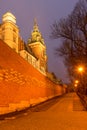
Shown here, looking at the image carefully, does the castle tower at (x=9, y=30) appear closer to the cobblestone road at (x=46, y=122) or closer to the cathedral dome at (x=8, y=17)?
the cathedral dome at (x=8, y=17)

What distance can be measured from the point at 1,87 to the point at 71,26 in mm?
12832

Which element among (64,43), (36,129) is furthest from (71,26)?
(36,129)

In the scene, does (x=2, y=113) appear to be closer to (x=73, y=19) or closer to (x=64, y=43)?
(x=73, y=19)

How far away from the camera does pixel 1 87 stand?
17.0m

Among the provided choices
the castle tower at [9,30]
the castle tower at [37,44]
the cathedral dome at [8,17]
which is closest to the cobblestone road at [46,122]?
the castle tower at [9,30]

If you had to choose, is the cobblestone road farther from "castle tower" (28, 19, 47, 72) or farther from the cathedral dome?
"castle tower" (28, 19, 47, 72)

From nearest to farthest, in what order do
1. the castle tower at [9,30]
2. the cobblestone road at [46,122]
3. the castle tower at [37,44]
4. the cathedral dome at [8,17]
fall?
the cobblestone road at [46,122], the castle tower at [9,30], the cathedral dome at [8,17], the castle tower at [37,44]

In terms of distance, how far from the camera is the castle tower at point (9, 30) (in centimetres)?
8262

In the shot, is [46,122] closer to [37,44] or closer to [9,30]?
[9,30]

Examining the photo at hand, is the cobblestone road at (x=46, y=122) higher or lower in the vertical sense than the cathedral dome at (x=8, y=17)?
lower

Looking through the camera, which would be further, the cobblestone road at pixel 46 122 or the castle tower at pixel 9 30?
the castle tower at pixel 9 30

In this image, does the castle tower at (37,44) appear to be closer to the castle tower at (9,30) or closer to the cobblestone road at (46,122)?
the castle tower at (9,30)

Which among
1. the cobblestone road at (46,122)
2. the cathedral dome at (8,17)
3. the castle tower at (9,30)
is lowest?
the cobblestone road at (46,122)

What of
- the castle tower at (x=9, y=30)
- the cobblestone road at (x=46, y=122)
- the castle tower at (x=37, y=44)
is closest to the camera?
the cobblestone road at (x=46, y=122)
